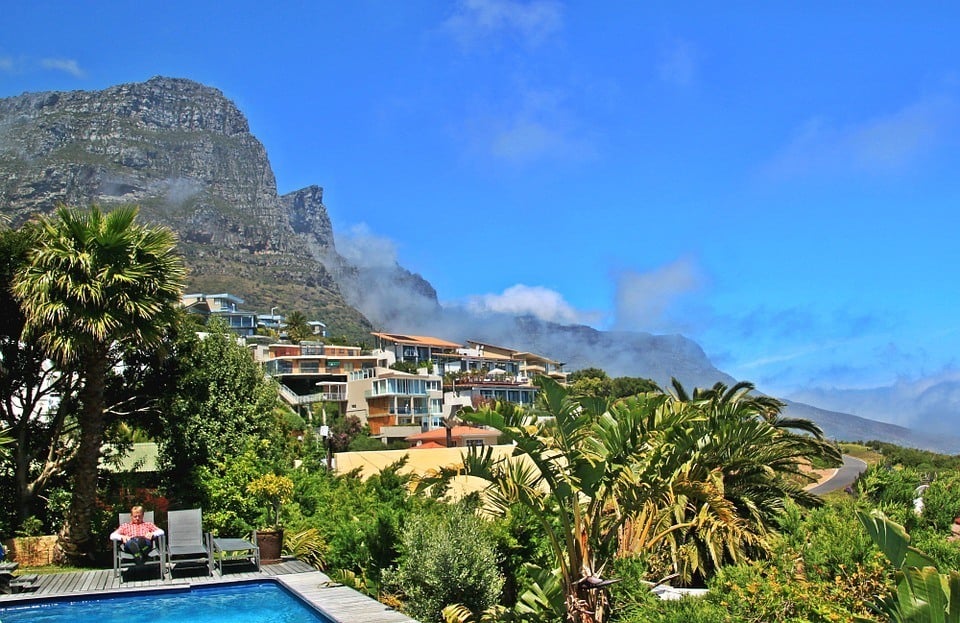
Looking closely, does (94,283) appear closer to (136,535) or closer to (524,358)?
(136,535)

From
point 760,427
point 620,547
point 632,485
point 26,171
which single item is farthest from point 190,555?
point 26,171

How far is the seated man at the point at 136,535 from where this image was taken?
A: 41.4 ft

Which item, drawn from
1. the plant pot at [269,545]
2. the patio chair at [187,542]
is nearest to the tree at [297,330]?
the plant pot at [269,545]

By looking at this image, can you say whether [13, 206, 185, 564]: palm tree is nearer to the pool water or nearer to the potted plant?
the potted plant

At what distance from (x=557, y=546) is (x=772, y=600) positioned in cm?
263

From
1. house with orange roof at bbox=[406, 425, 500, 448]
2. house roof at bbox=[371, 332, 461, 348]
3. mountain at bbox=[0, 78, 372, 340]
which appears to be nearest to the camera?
house with orange roof at bbox=[406, 425, 500, 448]

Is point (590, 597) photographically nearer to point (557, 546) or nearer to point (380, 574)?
point (557, 546)

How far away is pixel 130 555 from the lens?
41.5 feet

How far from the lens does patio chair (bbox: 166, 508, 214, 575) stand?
12.6 metres

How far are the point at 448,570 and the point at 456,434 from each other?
169 feet

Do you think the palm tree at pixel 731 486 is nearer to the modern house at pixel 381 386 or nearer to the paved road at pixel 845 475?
the paved road at pixel 845 475

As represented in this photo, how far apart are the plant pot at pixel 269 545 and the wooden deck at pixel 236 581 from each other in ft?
0.84

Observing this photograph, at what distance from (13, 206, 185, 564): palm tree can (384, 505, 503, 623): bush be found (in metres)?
6.34

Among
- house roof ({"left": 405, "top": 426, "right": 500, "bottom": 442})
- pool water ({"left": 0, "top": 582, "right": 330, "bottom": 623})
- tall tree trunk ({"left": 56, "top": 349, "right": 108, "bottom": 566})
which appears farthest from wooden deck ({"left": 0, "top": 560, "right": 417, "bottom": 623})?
house roof ({"left": 405, "top": 426, "right": 500, "bottom": 442})
